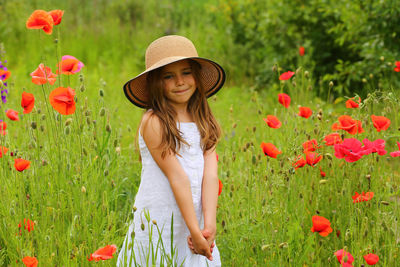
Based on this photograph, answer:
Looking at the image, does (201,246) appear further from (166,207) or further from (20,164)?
(20,164)

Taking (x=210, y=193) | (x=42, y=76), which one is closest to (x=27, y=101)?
(x=42, y=76)

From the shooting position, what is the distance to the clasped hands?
5.65 feet

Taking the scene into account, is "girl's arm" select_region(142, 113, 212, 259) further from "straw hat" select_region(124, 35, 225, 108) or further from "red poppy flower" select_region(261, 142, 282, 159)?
"red poppy flower" select_region(261, 142, 282, 159)

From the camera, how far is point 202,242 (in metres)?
1.72

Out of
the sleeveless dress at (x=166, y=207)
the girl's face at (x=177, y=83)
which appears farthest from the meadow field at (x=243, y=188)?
the girl's face at (x=177, y=83)

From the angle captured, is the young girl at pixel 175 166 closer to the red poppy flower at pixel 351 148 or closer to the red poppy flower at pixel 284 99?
the red poppy flower at pixel 351 148

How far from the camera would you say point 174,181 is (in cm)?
175

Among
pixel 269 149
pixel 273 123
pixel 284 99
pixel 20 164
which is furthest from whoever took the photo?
pixel 284 99

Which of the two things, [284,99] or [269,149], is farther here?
[284,99]

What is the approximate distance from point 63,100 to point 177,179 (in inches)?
20.7

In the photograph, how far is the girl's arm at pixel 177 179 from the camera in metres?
1.73

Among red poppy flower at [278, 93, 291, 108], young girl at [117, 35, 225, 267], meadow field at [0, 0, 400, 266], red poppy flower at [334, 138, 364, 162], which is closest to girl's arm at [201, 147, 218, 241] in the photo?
young girl at [117, 35, 225, 267]

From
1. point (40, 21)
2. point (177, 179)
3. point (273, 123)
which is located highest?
point (40, 21)

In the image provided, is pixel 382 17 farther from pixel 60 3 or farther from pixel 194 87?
pixel 60 3
